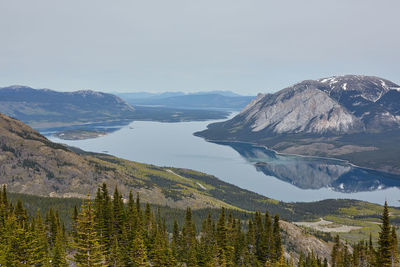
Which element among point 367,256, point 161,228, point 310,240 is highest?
point 161,228

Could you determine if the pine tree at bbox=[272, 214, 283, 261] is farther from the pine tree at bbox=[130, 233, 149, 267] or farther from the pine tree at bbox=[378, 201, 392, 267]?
the pine tree at bbox=[130, 233, 149, 267]

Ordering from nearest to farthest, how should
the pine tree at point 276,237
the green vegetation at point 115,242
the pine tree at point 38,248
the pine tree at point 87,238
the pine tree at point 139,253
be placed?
the pine tree at point 87,238, the green vegetation at point 115,242, the pine tree at point 139,253, the pine tree at point 38,248, the pine tree at point 276,237

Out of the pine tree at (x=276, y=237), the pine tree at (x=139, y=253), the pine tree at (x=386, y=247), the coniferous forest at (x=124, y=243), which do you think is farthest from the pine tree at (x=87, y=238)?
the pine tree at (x=276, y=237)

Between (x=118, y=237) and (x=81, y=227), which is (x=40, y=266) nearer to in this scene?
(x=118, y=237)

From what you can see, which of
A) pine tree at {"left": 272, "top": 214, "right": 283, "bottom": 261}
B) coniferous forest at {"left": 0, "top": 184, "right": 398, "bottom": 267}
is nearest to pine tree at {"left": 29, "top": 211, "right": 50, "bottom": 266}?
coniferous forest at {"left": 0, "top": 184, "right": 398, "bottom": 267}

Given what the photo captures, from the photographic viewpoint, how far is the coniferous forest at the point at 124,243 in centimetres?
5825

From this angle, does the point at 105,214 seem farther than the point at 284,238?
No

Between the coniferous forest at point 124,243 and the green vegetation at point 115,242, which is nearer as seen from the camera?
the green vegetation at point 115,242

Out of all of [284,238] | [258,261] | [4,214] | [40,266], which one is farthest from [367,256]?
[4,214]

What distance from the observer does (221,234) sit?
8725 cm

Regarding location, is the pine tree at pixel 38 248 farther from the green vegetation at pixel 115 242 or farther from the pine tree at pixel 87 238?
the pine tree at pixel 87 238

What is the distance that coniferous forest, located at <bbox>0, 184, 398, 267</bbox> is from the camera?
58250 mm

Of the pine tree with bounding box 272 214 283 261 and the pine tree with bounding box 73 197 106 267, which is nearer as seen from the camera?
the pine tree with bounding box 73 197 106 267

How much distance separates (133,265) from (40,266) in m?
16.8
